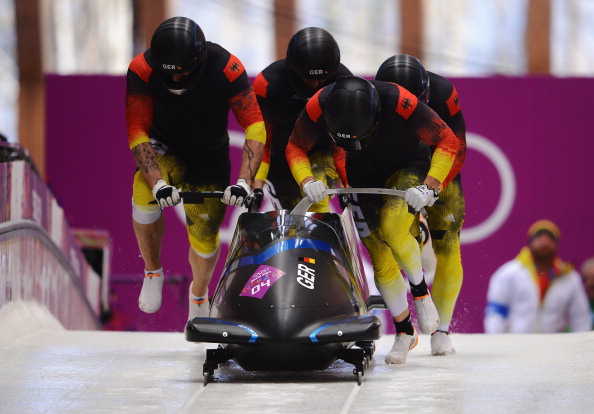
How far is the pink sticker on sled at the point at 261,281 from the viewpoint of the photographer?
4.17 meters

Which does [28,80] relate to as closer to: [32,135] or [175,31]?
[32,135]

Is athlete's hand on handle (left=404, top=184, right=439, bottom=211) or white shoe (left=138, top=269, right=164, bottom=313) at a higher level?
athlete's hand on handle (left=404, top=184, right=439, bottom=211)

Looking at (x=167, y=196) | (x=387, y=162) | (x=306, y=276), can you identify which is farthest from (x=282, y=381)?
(x=387, y=162)

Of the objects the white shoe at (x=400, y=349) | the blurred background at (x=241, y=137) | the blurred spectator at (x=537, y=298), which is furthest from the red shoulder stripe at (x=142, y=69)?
the blurred spectator at (x=537, y=298)

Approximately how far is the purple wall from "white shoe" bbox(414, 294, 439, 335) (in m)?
3.15

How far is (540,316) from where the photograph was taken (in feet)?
25.2

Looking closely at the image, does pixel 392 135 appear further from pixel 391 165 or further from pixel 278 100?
pixel 278 100

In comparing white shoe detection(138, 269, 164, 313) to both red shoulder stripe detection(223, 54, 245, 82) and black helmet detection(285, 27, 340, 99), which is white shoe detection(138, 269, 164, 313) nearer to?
red shoulder stripe detection(223, 54, 245, 82)

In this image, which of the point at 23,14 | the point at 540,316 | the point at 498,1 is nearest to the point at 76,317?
the point at 23,14

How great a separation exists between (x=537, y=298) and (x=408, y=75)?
308 cm

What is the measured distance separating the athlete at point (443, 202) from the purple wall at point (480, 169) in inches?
102

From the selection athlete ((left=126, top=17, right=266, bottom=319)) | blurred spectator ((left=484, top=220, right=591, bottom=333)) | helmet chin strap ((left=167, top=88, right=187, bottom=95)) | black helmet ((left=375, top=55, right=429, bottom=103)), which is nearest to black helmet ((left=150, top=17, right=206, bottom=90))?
athlete ((left=126, top=17, right=266, bottom=319))

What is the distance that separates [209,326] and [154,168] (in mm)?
1137

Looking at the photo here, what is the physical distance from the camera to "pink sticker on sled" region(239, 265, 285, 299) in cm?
417
